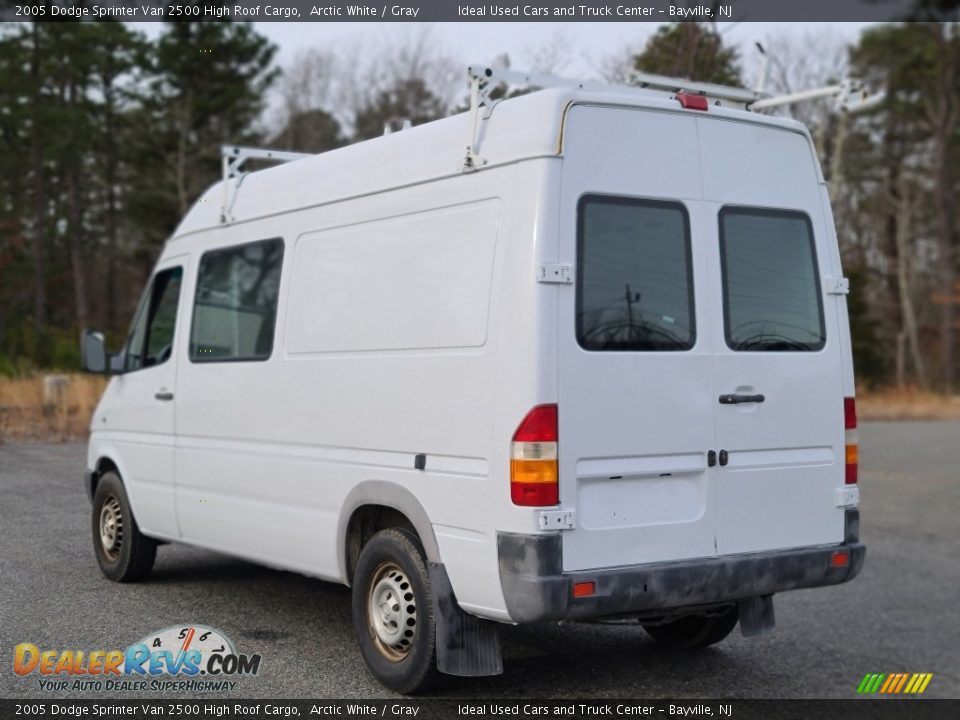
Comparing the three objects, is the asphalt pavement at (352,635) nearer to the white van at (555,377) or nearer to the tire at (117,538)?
the tire at (117,538)

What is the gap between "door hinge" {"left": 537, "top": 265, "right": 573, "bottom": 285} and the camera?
492 cm

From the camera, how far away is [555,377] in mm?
4902

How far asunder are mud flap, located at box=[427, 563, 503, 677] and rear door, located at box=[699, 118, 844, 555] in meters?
1.19

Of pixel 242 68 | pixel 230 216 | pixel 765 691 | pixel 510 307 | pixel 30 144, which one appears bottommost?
pixel 765 691

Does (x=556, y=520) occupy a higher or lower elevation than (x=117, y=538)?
higher

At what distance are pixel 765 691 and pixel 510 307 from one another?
8.55ft

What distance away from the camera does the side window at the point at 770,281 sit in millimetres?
5582

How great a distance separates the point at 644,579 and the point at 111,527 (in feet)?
15.0

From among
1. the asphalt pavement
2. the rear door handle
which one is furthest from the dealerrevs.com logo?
the rear door handle

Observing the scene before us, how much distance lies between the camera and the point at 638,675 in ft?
20.2

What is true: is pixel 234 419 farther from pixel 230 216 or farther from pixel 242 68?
pixel 242 68

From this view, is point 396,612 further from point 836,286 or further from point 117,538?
point 117,538

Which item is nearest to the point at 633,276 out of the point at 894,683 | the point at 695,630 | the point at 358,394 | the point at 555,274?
the point at 555,274

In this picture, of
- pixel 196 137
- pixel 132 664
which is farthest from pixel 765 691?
pixel 196 137
